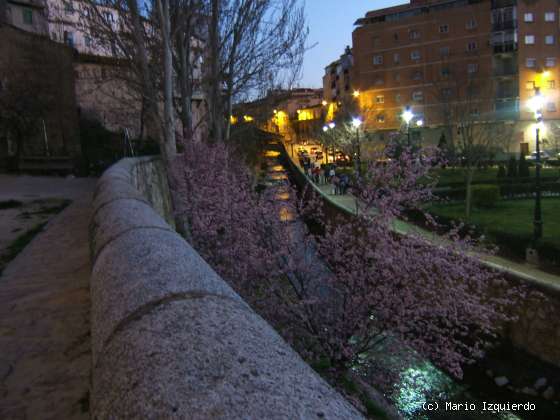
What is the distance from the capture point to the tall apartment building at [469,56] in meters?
46.5

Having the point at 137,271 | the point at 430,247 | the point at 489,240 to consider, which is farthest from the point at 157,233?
the point at 489,240

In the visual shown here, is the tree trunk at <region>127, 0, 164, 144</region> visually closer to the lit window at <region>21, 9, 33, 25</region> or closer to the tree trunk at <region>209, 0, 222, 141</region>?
the tree trunk at <region>209, 0, 222, 141</region>

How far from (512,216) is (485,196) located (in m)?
2.72

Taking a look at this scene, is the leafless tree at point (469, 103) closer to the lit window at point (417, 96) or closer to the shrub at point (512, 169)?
the lit window at point (417, 96)

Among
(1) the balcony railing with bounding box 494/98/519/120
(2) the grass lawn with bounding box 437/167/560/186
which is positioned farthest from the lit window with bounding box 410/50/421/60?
(2) the grass lawn with bounding box 437/167/560/186

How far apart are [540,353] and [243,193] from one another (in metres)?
6.69

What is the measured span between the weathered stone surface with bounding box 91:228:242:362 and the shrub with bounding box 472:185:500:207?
1964 cm

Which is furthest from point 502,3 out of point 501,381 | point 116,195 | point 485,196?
point 116,195

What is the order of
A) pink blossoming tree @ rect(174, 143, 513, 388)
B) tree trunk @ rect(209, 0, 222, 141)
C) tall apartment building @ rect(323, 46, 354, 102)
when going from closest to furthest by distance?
pink blossoming tree @ rect(174, 143, 513, 388)
tree trunk @ rect(209, 0, 222, 141)
tall apartment building @ rect(323, 46, 354, 102)

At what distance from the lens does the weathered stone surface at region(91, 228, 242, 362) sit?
1.60 meters

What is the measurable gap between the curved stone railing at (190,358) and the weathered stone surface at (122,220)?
836 millimetres

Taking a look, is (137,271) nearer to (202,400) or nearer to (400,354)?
(202,400)

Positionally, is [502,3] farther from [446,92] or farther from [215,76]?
[215,76]

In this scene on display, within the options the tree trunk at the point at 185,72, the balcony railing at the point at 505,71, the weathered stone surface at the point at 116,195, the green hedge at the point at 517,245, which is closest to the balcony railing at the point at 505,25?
the balcony railing at the point at 505,71
